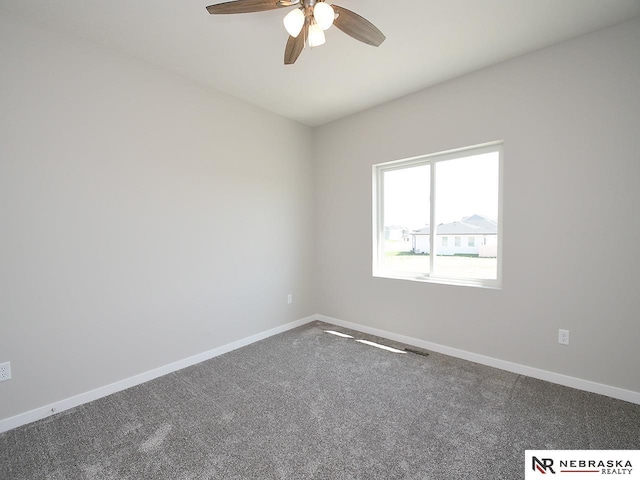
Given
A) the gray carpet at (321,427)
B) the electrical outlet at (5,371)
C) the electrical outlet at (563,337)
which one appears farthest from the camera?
the electrical outlet at (563,337)

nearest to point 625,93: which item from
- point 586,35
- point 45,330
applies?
point 586,35

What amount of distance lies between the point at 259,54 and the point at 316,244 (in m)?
2.34

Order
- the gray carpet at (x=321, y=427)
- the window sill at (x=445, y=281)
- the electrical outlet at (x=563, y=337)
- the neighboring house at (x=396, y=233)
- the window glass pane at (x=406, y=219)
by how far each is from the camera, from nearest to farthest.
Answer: the gray carpet at (x=321, y=427)
the electrical outlet at (x=563, y=337)
the window sill at (x=445, y=281)
the window glass pane at (x=406, y=219)
the neighboring house at (x=396, y=233)

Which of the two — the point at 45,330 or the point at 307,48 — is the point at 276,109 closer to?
the point at 307,48

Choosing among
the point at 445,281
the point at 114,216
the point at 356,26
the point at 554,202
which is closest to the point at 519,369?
the point at 445,281

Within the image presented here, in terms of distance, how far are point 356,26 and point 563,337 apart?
267 cm

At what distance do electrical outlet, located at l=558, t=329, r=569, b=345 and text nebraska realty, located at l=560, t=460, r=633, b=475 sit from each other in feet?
2.91

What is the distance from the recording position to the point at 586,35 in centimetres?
209

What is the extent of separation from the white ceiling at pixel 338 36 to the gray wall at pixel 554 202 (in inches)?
9.0

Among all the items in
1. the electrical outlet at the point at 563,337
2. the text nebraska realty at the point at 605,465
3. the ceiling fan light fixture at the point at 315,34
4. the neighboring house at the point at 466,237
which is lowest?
the text nebraska realty at the point at 605,465

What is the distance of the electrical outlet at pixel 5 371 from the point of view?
5.95ft

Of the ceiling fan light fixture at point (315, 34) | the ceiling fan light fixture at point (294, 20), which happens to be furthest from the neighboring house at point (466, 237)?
the ceiling fan light fixture at point (294, 20)

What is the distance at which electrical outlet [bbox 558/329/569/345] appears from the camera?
224 cm

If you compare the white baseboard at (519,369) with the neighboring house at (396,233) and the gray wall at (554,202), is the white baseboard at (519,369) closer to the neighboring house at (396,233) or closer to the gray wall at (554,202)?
the gray wall at (554,202)
